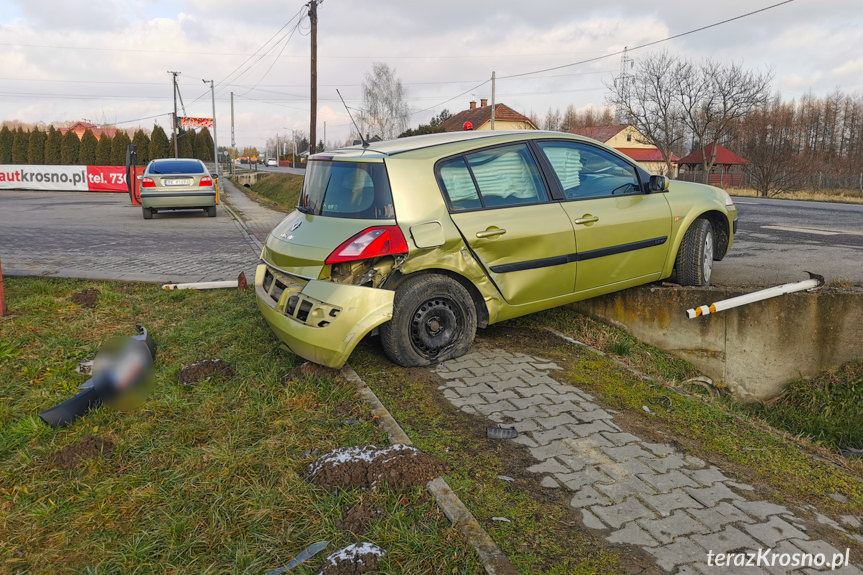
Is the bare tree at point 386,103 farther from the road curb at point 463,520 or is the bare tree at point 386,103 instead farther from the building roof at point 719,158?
the road curb at point 463,520

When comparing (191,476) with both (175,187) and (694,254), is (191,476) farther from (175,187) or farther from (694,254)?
(175,187)

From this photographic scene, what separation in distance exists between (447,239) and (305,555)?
2460 millimetres

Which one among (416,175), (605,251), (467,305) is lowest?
(467,305)

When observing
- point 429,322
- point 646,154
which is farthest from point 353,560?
point 646,154

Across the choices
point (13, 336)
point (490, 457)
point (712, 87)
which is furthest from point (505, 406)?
point (712, 87)

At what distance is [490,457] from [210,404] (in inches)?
72.7

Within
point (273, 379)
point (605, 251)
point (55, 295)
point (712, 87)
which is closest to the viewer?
point (273, 379)

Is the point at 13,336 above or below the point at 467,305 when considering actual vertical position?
below

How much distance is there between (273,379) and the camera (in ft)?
14.6

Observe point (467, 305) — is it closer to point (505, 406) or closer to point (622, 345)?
point (505, 406)

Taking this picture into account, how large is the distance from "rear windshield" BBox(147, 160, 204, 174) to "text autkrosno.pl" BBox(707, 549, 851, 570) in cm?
1662

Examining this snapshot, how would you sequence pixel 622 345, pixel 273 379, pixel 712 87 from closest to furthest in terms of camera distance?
pixel 273 379
pixel 622 345
pixel 712 87

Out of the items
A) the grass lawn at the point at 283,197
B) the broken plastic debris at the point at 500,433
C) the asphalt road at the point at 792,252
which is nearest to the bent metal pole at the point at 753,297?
the asphalt road at the point at 792,252

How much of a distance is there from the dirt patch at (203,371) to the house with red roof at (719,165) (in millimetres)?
52210
